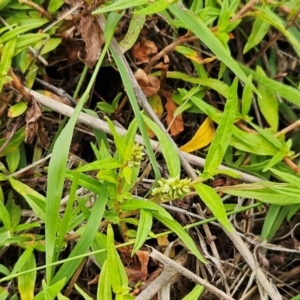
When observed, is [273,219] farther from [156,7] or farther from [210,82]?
[156,7]

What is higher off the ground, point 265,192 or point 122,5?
point 122,5

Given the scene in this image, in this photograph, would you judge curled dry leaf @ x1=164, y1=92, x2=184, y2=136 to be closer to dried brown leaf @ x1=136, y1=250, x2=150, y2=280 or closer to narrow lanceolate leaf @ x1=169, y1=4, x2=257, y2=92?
narrow lanceolate leaf @ x1=169, y1=4, x2=257, y2=92

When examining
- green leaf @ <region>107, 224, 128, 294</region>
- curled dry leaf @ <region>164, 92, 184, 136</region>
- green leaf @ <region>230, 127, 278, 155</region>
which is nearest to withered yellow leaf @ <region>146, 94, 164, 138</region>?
curled dry leaf @ <region>164, 92, 184, 136</region>

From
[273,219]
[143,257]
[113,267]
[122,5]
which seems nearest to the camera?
[113,267]

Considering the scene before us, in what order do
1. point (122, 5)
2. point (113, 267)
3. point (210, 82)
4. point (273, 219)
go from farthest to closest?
point (210, 82), point (273, 219), point (122, 5), point (113, 267)

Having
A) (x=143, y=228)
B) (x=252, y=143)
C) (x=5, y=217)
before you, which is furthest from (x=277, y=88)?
(x=5, y=217)

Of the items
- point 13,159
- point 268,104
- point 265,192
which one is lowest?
point 13,159

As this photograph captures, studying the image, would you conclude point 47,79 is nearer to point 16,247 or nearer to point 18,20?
point 18,20

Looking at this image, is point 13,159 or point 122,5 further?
point 13,159

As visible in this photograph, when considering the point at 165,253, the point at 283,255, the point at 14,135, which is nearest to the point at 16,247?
the point at 14,135
